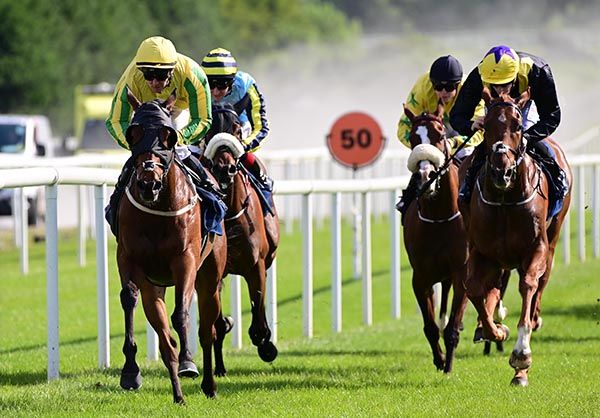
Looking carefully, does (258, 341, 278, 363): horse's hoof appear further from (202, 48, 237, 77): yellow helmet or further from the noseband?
the noseband

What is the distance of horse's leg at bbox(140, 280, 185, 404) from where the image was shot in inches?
319

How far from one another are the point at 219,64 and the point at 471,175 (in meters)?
1.82

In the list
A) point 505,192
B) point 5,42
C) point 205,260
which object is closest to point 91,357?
point 205,260

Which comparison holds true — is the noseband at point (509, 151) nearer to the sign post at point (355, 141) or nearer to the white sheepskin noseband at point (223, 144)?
the white sheepskin noseband at point (223, 144)

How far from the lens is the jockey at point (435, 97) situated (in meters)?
10.3

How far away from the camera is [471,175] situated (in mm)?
9547

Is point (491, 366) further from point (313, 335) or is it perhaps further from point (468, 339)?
point (313, 335)

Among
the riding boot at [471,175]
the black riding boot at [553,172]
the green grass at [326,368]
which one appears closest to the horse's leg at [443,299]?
the green grass at [326,368]

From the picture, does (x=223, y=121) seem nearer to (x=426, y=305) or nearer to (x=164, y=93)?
(x=164, y=93)

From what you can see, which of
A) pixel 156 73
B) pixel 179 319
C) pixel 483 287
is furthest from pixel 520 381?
pixel 156 73

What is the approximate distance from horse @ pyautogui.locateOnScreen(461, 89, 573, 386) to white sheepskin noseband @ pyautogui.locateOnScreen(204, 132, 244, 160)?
150cm

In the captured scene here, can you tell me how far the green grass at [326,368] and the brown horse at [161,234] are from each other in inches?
14.2

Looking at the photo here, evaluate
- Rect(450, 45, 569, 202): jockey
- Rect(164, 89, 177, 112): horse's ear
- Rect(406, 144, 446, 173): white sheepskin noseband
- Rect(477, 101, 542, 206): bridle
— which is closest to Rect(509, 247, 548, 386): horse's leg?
Rect(477, 101, 542, 206): bridle

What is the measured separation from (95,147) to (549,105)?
876 inches
